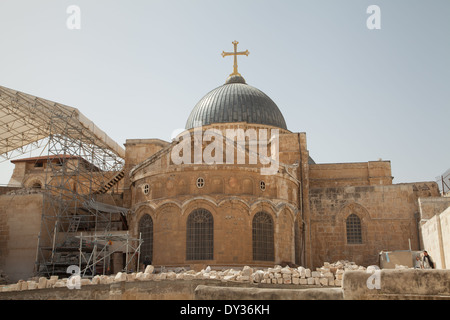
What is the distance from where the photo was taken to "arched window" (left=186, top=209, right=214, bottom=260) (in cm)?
2414

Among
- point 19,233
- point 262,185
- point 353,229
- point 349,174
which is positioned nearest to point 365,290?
point 262,185

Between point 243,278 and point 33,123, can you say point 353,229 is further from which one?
point 33,123

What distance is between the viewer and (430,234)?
2161 cm

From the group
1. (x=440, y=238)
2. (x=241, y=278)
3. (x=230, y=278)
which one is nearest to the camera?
(x=230, y=278)

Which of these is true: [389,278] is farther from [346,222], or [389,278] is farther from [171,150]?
[346,222]

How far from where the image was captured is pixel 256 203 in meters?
25.0

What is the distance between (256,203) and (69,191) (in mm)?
11579

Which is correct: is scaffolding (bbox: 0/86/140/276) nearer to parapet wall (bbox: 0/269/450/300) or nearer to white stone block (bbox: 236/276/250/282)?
white stone block (bbox: 236/276/250/282)

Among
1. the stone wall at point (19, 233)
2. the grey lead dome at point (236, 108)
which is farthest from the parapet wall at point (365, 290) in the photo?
the grey lead dome at point (236, 108)

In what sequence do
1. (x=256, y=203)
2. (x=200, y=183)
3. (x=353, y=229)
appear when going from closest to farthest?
1. (x=256, y=203)
2. (x=200, y=183)
3. (x=353, y=229)

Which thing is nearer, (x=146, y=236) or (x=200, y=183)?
(x=200, y=183)

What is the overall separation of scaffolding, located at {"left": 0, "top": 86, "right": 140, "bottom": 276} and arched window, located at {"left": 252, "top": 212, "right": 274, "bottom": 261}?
636cm

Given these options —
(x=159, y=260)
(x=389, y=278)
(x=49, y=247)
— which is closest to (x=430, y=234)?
(x=159, y=260)
